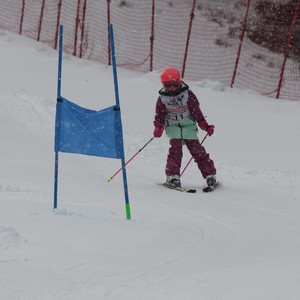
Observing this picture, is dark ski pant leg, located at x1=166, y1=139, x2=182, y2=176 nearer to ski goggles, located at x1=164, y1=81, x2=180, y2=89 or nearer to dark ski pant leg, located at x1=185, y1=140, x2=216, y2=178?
dark ski pant leg, located at x1=185, y1=140, x2=216, y2=178

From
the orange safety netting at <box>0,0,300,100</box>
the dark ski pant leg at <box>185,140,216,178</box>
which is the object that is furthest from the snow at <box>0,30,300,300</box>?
the orange safety netting at <box>0,0,300,100</box>

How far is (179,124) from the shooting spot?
8.42 metres

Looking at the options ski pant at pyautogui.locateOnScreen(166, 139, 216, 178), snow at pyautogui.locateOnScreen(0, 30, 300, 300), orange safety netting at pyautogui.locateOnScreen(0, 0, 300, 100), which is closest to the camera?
snow at pyautogui.locateOnScreen(0, 30, 300, 300)

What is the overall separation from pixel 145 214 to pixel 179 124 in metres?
2.47

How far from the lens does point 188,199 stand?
756 cm

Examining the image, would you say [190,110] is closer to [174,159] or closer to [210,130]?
[210,130]

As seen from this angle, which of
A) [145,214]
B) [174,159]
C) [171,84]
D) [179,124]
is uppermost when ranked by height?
[171,84]

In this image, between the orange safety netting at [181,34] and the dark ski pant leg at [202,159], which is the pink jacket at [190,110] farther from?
the orange safety netting at [181,34]

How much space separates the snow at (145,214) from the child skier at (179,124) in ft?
1.22

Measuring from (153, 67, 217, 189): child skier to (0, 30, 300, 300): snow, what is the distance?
1.22ft

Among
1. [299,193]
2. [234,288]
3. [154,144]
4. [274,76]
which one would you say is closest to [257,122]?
[154,144]

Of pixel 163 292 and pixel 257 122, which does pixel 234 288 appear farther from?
pixel 257 122

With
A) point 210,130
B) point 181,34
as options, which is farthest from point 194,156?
point 181,34

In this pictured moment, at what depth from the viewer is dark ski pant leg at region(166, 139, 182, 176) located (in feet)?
27.9
